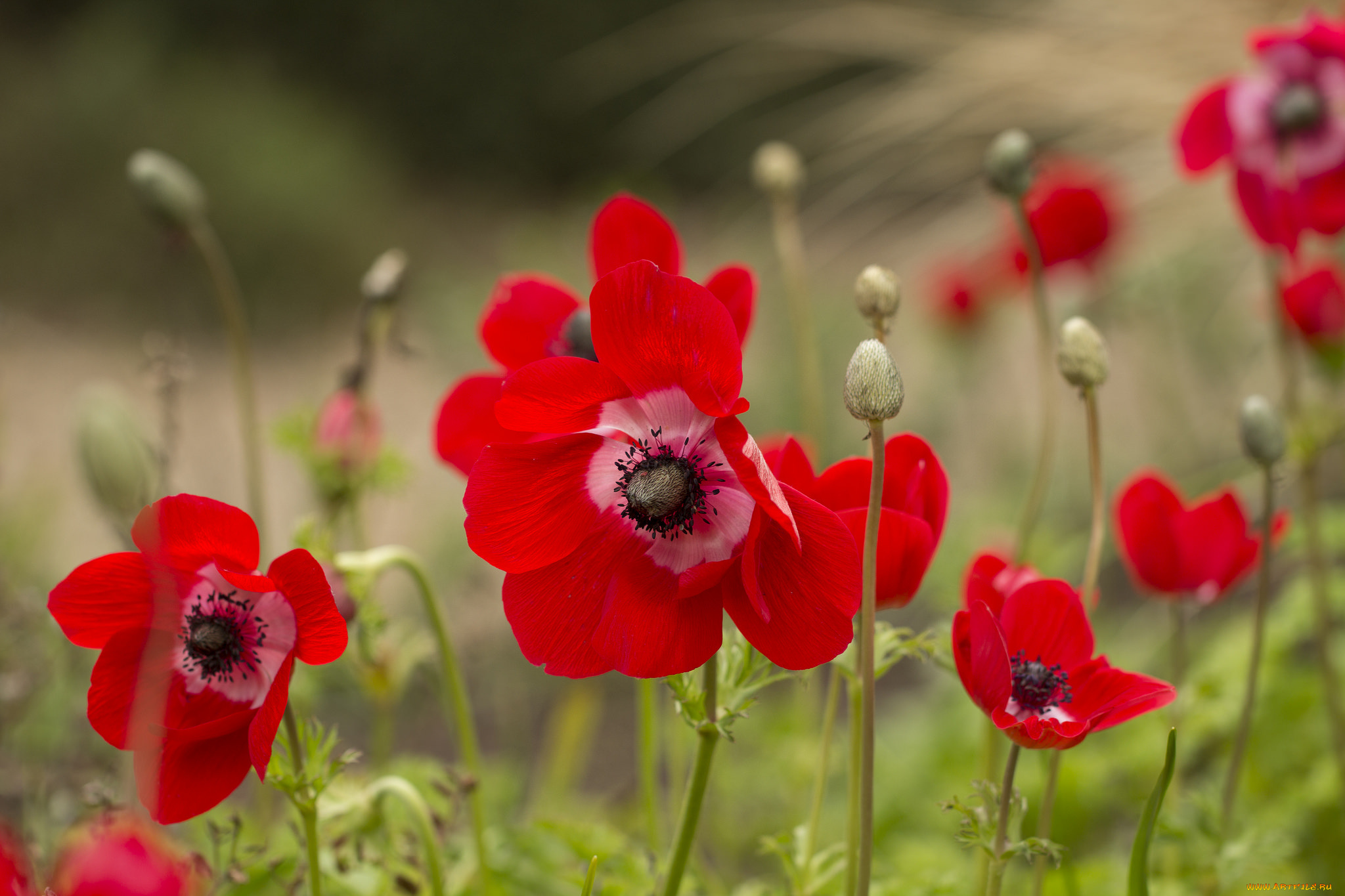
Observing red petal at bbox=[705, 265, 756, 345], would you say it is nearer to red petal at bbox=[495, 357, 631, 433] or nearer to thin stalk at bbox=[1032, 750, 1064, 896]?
red petal at bbox=[495, 357, 631, 433]

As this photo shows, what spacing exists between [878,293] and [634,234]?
0.10 metres

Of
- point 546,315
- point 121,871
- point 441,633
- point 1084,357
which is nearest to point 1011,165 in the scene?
point 1084,357

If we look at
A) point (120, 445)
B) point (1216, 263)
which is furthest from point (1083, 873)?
point (1216, 263)

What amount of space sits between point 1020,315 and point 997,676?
1611mm

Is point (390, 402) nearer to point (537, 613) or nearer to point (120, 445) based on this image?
point (120, 445)

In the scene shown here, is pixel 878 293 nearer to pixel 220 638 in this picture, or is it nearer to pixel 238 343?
pixel 220 638

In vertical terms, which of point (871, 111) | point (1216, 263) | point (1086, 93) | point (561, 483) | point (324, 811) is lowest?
point (324, 811)

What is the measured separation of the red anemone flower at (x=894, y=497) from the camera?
0.36 metres

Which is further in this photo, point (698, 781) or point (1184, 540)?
point (1184, 540)

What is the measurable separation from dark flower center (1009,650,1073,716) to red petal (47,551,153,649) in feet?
1.02

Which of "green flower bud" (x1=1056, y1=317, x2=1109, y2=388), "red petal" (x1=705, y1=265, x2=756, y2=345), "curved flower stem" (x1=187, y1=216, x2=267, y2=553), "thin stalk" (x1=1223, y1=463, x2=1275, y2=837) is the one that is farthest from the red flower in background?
"curved flower stem" (x1=187, y1=216, x2=267, y2=553)

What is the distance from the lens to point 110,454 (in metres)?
0.50

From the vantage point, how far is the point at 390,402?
2770mm

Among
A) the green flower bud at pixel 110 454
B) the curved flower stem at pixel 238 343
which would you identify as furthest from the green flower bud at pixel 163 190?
the green flower bud at pixel 110 454
